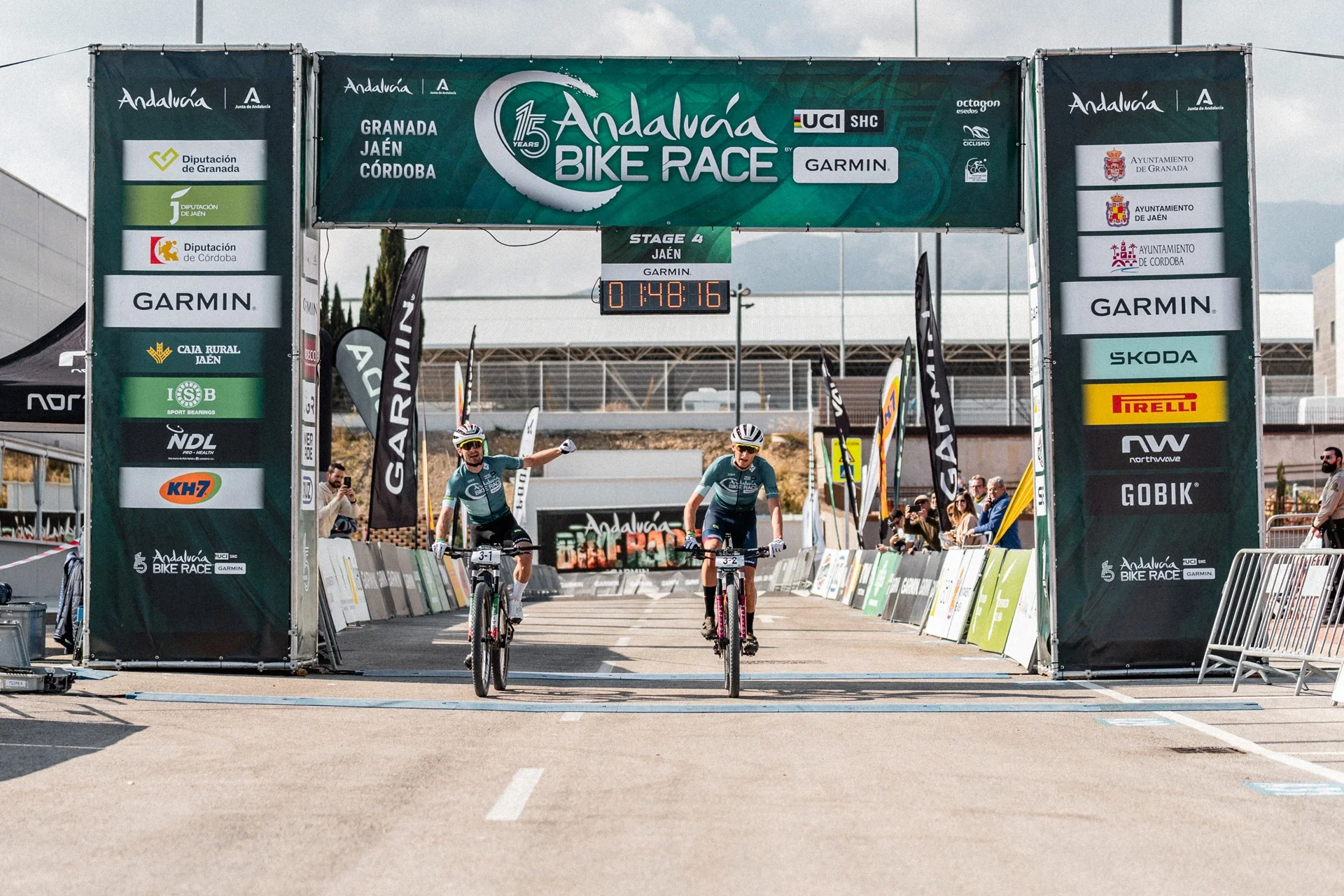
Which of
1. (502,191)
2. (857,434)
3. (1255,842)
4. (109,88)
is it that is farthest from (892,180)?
(857,434)

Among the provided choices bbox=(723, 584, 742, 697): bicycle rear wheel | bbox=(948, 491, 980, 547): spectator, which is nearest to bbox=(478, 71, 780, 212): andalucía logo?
bbox=(723, 584, 742, 697): bicycle rear wheel

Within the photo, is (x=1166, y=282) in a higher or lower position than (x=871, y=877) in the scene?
higher

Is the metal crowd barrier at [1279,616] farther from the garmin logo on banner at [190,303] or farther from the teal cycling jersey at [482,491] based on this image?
the garmin logo on banner at [190,303]

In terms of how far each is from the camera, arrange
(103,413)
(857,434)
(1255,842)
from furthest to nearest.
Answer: (857,434) → (103,413) → (1255,842)

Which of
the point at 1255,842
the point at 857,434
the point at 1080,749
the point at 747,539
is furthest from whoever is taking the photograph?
the point at 857,434

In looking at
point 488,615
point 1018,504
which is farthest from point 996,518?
point 488,615

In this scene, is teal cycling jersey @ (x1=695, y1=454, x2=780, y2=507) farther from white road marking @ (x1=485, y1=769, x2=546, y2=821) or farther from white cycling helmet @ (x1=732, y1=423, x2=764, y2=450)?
white road marking @ (x1=485, y1=769, x2=546, y2=821)

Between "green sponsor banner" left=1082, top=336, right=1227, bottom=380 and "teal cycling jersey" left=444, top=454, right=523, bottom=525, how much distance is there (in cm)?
493

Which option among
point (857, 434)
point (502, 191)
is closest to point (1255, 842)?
point (502, 191)

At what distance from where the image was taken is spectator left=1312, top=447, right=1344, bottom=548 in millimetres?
15258

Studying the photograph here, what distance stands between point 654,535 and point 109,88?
1408 inches

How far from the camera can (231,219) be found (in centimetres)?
1243

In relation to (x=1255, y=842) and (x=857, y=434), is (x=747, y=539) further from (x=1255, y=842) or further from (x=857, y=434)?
(x=857, y=434)

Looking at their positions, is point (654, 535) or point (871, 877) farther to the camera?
point (654, 535)
